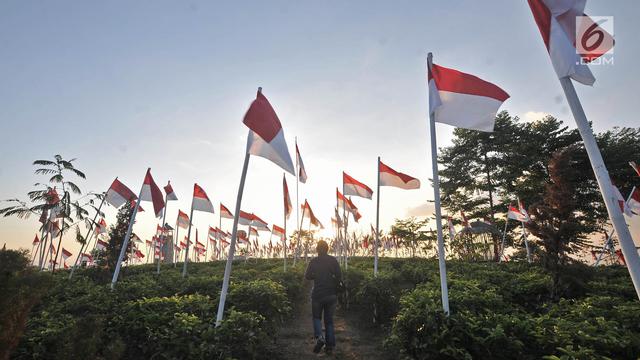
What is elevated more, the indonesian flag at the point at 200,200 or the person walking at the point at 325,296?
the indonesian flag at the point at 200,200

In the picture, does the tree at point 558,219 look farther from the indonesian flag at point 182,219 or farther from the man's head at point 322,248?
the indonesian flag at point 182,219

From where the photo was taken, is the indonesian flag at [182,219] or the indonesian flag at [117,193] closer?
the indonesian flag at [117,193]

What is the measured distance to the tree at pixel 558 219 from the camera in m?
10.5

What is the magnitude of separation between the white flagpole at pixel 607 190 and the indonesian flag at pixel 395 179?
835 centimetres

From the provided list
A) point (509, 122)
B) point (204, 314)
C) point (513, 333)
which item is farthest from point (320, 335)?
point (509, 122)

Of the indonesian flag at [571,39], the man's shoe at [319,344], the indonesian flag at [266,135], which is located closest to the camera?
the indonesian flag at [571,39]

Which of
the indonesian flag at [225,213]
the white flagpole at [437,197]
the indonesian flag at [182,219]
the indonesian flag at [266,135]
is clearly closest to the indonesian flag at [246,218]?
the indonesian flag at [225,213]

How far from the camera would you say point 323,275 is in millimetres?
6840

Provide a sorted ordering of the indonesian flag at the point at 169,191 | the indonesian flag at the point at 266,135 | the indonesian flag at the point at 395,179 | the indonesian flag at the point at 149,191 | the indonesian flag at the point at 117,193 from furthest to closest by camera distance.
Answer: the indonesian flag at the point at 169,191 → the indonesian flag at the point at 117,193 → the indonesian flag at the point at 149,191 → the indonesian flag at the point at 395,179 → the indonesian flag at the point at 266,135

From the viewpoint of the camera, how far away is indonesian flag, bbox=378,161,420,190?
1236 centimetres

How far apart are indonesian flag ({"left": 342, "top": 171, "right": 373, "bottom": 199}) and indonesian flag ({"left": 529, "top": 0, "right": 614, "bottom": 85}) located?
1222 cm

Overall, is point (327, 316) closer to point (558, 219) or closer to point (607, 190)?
point (607, 190)

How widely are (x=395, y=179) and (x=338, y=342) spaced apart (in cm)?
684

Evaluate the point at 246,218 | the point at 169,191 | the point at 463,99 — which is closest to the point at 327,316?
the point at 463,99
